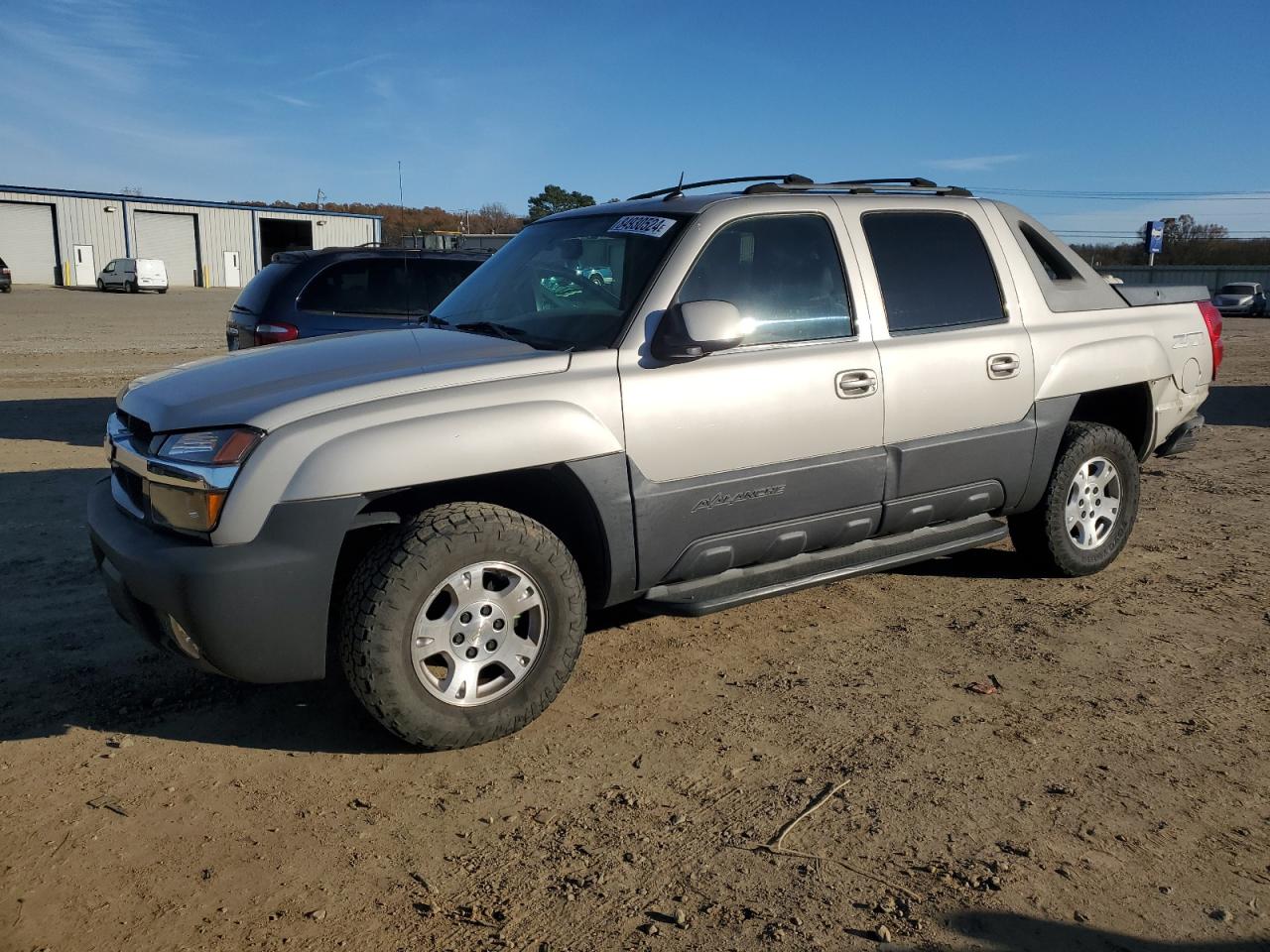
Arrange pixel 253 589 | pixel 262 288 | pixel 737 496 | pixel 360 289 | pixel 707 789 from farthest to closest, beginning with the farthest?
pixel 360 289 < pixel 262 288 < pixel 737 496 < pixel 707 789 < pixel 253 589

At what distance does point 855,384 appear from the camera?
4.26 metres

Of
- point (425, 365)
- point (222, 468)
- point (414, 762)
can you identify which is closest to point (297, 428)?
point (222, 468)

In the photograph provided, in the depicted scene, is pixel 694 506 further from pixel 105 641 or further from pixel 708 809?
pixel 105 641

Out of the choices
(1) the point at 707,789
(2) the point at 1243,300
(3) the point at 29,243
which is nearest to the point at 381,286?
(1) the point at 707,789

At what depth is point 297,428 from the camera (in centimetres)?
317

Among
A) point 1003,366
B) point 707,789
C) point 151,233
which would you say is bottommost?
point 707,789

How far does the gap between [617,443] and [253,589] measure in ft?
4.38

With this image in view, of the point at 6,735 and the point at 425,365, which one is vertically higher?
the point at 425,365

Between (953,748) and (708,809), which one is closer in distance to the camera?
(708,809)

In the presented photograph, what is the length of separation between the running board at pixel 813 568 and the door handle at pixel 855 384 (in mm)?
694

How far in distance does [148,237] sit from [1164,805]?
64.4 metres

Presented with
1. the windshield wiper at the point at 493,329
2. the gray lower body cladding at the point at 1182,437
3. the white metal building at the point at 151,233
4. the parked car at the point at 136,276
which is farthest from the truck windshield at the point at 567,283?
the white metal building at the point at 151,233

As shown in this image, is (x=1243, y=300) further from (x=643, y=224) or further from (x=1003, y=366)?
(x=643, y=224)

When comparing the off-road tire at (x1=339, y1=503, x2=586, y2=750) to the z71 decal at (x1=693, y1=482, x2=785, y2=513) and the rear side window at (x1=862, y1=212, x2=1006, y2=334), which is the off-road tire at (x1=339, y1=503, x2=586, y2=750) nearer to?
the z71 decal at (x1=693, y1=482, x2=785, y2=513)
